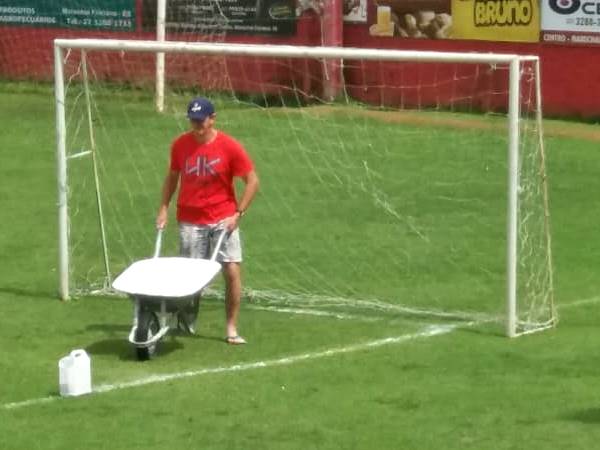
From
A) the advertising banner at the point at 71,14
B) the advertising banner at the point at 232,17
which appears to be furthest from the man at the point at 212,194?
the advertising banner at the point at 71,14

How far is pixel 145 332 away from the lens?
11398 millimetres

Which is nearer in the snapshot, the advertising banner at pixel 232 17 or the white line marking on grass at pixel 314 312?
the white line marking on grass at pixel 314 312

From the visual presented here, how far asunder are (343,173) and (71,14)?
12610 millimetres

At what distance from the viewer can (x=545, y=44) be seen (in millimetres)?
25250

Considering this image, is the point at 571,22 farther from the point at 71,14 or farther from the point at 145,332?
the point at 145,332

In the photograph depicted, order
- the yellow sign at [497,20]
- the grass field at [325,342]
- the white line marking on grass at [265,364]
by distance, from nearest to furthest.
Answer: the grass field at [325,342]
the white line marking on grass at [265,364]
the yellow sign at [497,20]

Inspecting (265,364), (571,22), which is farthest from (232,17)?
(265,364)

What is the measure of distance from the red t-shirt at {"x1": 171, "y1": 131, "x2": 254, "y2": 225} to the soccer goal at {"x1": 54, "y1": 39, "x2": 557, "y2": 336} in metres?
1.00

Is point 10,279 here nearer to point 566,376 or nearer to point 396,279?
point 396,279

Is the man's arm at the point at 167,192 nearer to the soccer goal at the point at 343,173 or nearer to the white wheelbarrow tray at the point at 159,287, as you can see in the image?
the white wheelbarrow tray at the point at 159,287

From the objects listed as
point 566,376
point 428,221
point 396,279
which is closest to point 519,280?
point 396,279

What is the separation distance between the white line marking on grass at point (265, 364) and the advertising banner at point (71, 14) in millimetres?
17353

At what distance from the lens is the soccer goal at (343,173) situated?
1304 cm

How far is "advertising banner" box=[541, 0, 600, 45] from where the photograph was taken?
24.7m
